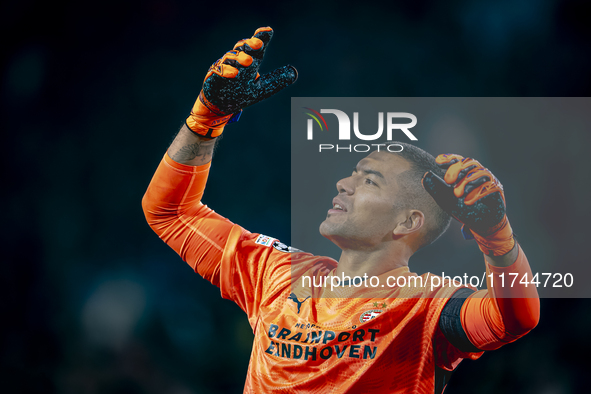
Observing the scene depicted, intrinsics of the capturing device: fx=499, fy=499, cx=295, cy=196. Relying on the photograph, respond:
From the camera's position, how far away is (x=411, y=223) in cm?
269

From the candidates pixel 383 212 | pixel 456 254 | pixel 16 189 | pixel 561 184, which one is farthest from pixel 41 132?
pixel 561 184

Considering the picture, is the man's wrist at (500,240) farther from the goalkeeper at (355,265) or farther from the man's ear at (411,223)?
the man's ear at (411,223)

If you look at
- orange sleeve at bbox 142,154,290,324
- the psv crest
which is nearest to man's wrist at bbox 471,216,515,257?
the psv crest

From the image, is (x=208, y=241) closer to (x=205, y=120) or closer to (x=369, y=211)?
(x=205, y=120)

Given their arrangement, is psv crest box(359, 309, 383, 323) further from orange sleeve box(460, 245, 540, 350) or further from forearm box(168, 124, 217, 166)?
forearm box(168, 124, 217, 166)

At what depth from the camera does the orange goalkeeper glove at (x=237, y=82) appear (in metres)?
2.43

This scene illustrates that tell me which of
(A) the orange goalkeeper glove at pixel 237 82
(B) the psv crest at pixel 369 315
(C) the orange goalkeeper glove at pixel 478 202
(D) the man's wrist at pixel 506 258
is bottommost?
(B) the psv crest at pixel 369 315

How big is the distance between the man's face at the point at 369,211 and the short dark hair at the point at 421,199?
0.11 feet

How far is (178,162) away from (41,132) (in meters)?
1.87

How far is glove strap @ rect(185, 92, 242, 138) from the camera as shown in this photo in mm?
2621

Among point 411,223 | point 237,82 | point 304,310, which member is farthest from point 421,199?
point 237,82

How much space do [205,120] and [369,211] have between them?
1.00 m

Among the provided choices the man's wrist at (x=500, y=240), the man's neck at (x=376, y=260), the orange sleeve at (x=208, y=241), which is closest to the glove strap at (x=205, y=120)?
the orange sleeve at (x=208, y=241)

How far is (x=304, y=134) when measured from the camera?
3141 millimetres
